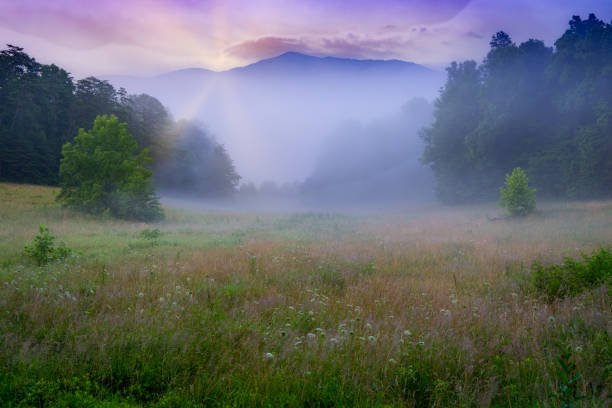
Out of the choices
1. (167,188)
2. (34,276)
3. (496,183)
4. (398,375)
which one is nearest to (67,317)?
(34,276)

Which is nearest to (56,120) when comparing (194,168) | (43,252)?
(194,168)

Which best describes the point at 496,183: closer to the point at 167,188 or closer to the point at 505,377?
the point at 505,377

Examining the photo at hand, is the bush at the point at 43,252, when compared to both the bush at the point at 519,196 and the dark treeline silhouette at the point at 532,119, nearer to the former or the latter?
the bush at the point at 519,196

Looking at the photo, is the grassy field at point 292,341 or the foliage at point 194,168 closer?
the grassy field at point 292,341

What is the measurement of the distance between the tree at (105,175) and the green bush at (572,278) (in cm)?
2646

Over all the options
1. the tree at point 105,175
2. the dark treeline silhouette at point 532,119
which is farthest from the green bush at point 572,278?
the dark treeline silhouette at point 532,119

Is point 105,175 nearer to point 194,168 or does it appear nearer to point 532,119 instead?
point 194,168

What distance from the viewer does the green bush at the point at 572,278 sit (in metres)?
5.64

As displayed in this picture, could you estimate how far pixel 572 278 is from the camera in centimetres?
582

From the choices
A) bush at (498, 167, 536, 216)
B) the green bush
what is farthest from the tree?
bush at (498, 167, 536, 216)

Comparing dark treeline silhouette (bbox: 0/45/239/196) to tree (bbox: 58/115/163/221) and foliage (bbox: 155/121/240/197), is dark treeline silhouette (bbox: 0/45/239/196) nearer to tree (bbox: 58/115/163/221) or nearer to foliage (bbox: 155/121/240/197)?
foliage (bbox: 155/121/240/197)

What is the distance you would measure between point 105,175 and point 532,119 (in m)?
45.4

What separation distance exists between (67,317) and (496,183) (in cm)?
4364

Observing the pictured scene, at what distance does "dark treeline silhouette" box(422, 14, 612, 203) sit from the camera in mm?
29469
